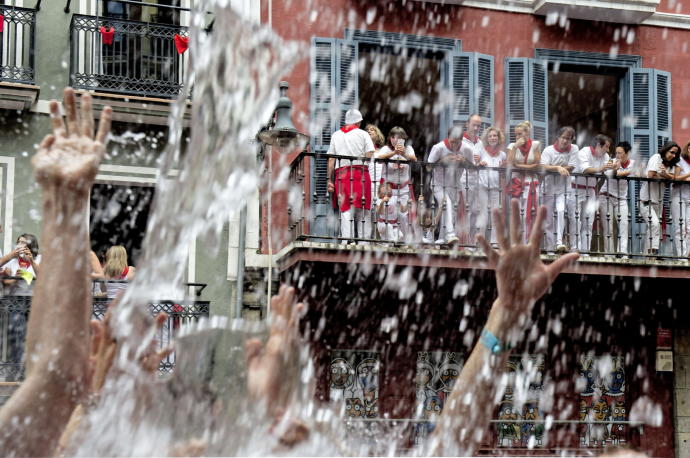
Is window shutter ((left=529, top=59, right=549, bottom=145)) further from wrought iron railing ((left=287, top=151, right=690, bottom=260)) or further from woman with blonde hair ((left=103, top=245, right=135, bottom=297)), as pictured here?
woman with blonde hair ((left=103, top=245, right=135, bottom=297))

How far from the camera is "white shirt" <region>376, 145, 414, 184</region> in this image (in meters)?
12.1

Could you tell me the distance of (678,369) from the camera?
13.7m

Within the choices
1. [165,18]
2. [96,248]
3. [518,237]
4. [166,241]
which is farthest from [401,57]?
[518,237]

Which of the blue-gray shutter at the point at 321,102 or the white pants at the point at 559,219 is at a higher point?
the blue-gray shutter at the point at 321,102

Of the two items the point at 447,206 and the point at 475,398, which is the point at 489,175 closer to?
the point at 447,206

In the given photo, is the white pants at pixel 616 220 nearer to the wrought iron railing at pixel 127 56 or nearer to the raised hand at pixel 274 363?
the wrought iron railing at pixel 127 56

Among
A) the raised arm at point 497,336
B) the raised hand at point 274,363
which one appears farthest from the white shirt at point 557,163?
the raised hand at point 274,363

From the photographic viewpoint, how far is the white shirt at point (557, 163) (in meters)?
12.6

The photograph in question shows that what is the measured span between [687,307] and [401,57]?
5.05 meters

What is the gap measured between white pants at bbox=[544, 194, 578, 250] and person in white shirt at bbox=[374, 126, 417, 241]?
Answer: 172 cm

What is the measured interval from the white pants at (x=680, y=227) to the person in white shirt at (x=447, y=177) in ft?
8.95

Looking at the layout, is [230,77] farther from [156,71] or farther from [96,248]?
[96,248]

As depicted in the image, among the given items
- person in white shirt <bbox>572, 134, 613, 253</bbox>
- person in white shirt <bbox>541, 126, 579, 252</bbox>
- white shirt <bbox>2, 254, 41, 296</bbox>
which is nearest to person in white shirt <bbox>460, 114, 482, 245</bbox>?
person in white shirt <bbox>541, 126, 579, 252</bbox>

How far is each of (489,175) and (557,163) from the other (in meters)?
0.97
